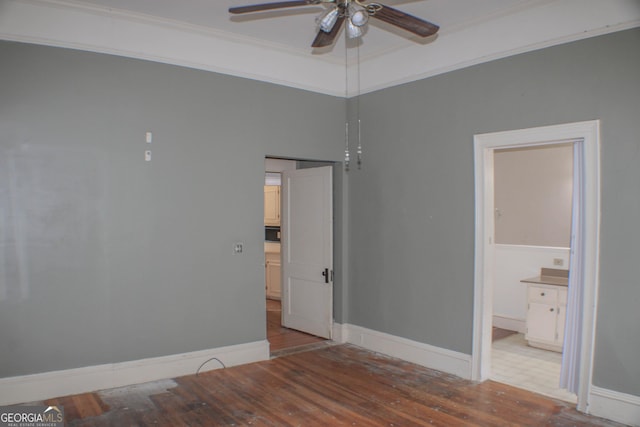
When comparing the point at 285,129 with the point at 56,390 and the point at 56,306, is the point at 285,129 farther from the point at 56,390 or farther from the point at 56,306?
the point at 56,390

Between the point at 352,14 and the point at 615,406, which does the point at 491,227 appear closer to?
the point at 615,406

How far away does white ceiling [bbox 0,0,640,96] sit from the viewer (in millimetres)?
3418

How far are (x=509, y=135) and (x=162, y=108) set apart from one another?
3.08 metres

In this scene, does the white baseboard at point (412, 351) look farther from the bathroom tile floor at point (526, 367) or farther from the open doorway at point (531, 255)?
the open doorway at point (531, 255)

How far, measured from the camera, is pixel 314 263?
5.33m

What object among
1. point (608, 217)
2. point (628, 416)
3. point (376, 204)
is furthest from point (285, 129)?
point (628, 416)

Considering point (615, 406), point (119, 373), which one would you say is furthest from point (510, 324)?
point (119, 373)

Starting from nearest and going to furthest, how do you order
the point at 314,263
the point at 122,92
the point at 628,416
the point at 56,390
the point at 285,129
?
the point at 628,416 < the point at 56,390 < the point at 122,92 < the point at 285,129 < the point at 314,263

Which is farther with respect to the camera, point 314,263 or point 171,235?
point 314,263

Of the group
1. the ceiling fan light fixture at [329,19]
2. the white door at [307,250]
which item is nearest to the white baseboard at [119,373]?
the white door at [307,250]

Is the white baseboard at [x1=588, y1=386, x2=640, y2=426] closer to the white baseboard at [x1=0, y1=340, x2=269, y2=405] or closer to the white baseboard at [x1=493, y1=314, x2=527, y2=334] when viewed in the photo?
the white baseboard at [x1=493, y1=314, x2=527, y2=334]

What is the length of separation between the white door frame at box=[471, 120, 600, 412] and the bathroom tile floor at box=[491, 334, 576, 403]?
0.27m

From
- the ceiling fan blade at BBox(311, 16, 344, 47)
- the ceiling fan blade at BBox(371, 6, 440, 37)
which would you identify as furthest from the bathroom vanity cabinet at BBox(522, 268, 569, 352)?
the ceiling fan blade at BBox(311, 16, 344, 47)

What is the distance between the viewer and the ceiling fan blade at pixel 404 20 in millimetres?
2576
